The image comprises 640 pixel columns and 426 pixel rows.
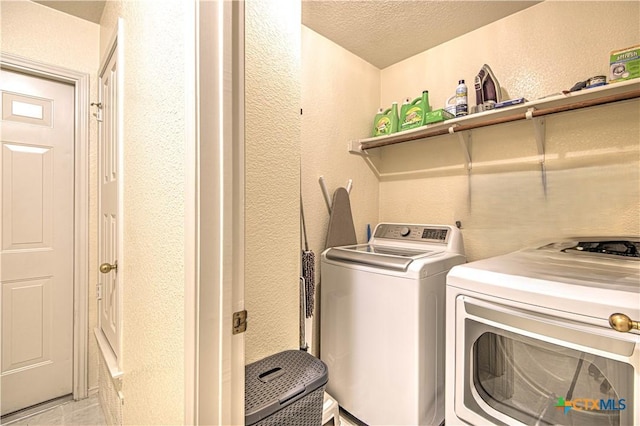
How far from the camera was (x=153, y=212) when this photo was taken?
970mm

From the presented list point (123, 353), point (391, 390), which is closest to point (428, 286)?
point (391, 390)

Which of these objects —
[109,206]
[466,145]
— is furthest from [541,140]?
[109,206]

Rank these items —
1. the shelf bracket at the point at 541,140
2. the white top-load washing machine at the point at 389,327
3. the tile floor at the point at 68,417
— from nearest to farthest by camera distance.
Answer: the white top-load washing machine at the point at 389,327
the shelf bracket at the point at 541,140
the tile floor at the point at 68,417

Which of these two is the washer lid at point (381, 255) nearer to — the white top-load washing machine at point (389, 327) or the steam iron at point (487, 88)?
the white top-load washing machine at point (389, 327)

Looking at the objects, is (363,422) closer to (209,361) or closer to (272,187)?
(209,361)

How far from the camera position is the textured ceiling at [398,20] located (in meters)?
1.73

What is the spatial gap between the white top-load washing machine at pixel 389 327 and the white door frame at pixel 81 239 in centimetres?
161

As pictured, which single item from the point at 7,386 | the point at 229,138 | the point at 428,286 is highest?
the point at 229,138

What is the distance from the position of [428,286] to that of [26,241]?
2441 mm

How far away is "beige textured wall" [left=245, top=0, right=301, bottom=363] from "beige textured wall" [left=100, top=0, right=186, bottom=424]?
188mm

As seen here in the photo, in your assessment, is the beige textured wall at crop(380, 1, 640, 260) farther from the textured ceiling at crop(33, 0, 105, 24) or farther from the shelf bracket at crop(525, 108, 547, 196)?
the textured ceiling at crop(33, 0, 105, 24)

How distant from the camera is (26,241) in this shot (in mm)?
1845

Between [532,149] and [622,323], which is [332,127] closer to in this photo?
[532,149]

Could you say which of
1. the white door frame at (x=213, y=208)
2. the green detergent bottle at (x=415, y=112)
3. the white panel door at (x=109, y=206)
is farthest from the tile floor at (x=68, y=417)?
the green detergent bottle at (x=415, y=112)
